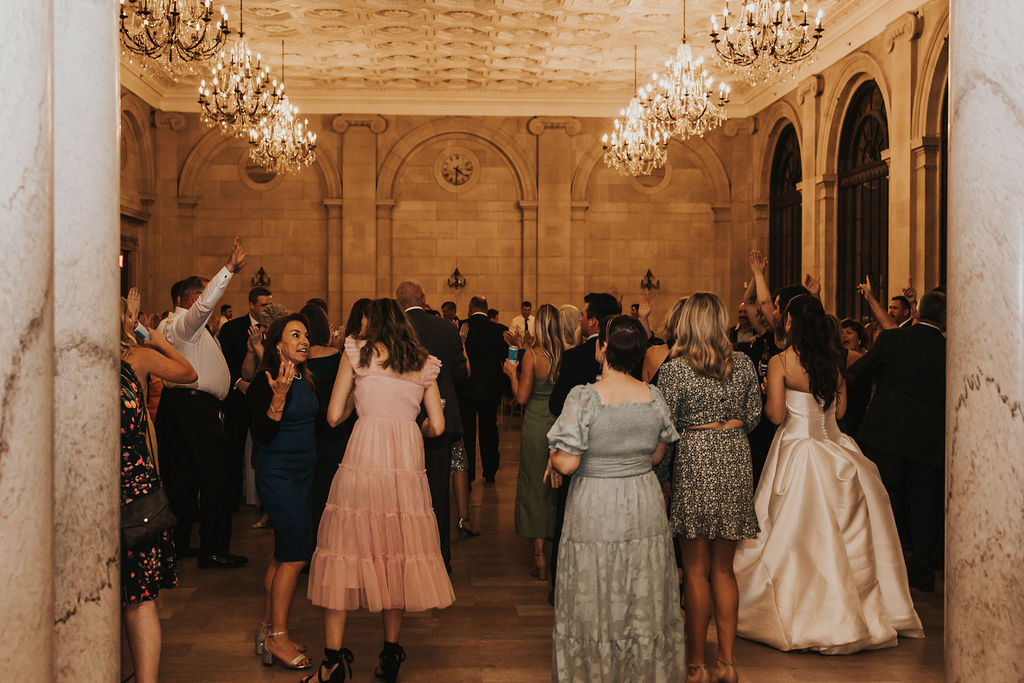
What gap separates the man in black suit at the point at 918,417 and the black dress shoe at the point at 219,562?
423 centimetres

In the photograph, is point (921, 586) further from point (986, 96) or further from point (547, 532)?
point (986, 96)

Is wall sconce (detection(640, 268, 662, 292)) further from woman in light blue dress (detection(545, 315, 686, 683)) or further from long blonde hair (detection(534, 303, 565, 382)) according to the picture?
woman in light blue dress (detection(545, 315, 686, 683))

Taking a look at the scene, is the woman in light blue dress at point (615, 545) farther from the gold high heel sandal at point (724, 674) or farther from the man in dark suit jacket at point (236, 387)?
the man in dark suit jacket at point (236, 387)

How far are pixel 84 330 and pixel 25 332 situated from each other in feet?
1.87

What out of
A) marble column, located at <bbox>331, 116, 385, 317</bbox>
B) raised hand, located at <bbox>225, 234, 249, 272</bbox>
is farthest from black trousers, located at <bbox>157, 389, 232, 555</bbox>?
marble column, located at <bbox>331, 116, 385, 317</bbox>

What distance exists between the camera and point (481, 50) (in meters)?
15.4

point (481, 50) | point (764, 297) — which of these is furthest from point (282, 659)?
point (481, 50)

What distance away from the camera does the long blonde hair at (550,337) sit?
6156 millimetres

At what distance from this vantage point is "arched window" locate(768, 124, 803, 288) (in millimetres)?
16938

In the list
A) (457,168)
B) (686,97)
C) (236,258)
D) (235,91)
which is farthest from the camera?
(457,168)

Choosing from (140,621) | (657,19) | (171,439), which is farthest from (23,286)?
(657,19)

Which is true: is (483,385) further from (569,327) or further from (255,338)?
(255,338)

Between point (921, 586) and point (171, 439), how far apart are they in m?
4.86

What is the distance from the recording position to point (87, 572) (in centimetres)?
311
